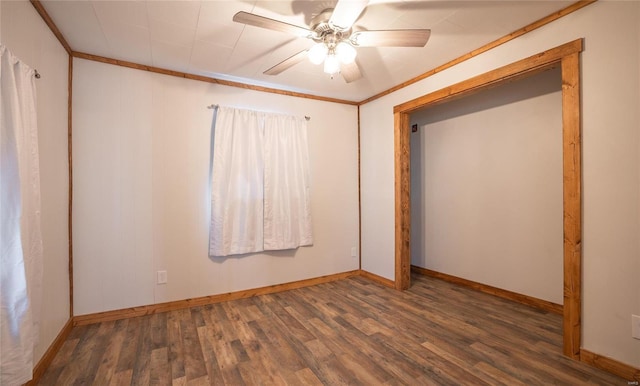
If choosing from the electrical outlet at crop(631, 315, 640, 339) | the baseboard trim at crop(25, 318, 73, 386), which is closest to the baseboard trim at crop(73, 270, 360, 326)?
the baseboard trim at crop(25, 318, 73, 386)

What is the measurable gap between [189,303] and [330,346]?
1587mm

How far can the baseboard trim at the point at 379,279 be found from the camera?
11.1 ft

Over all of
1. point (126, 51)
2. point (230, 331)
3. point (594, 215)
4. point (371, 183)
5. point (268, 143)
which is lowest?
point (230, 331)

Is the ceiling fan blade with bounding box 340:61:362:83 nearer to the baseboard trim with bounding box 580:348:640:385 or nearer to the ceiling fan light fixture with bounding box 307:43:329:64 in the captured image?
the ceiling fan light fixture with bounding box 307:43:329:64

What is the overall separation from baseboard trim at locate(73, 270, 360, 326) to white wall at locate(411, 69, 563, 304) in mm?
1567

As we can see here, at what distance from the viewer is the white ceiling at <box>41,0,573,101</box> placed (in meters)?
1.82

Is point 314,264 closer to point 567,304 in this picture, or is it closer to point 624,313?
point 567,304

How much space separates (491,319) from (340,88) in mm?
2854

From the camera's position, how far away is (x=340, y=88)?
334cm

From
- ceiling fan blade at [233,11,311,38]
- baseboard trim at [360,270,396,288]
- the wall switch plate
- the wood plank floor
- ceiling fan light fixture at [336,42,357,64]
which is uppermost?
ceiling fan blade at [233,11,311,38]

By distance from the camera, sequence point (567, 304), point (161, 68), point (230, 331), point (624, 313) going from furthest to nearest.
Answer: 1. point (161, 68)
2. point (230, 331)
3. point (567, 304)
4. point (624, 313)

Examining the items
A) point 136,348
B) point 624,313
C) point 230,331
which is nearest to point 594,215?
point 624,313

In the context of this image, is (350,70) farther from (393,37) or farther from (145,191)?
(145,191)

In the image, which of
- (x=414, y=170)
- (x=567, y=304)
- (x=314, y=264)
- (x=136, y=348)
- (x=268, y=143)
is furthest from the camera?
(x=414, y=170)
